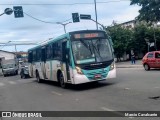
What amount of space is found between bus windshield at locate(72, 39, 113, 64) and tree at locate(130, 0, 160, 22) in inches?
918

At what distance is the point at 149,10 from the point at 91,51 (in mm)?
24948

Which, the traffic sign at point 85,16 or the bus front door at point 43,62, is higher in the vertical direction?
the traffic sign at point 85,16

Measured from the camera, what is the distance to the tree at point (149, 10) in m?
38.5

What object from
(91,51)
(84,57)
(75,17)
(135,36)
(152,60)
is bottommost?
(152,60)

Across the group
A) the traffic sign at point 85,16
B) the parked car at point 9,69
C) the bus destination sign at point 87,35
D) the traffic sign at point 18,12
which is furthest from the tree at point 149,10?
the bus destination sign at point 87,35

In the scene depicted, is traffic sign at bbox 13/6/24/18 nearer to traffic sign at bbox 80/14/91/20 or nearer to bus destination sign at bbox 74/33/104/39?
traffic sign at bbox 80/14/91/20

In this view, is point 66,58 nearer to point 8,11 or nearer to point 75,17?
point 8,11

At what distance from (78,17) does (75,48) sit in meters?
20.1

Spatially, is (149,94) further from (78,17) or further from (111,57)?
(78,17)

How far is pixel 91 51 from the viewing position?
1625 centimetres

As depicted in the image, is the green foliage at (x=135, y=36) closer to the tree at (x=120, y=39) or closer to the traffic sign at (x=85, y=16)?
the tree at (x=120, y=39)

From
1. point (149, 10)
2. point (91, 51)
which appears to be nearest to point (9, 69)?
point (149, 10)

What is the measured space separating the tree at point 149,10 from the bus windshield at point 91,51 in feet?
76.5

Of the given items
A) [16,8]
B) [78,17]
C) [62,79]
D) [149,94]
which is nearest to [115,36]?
[78,17]
